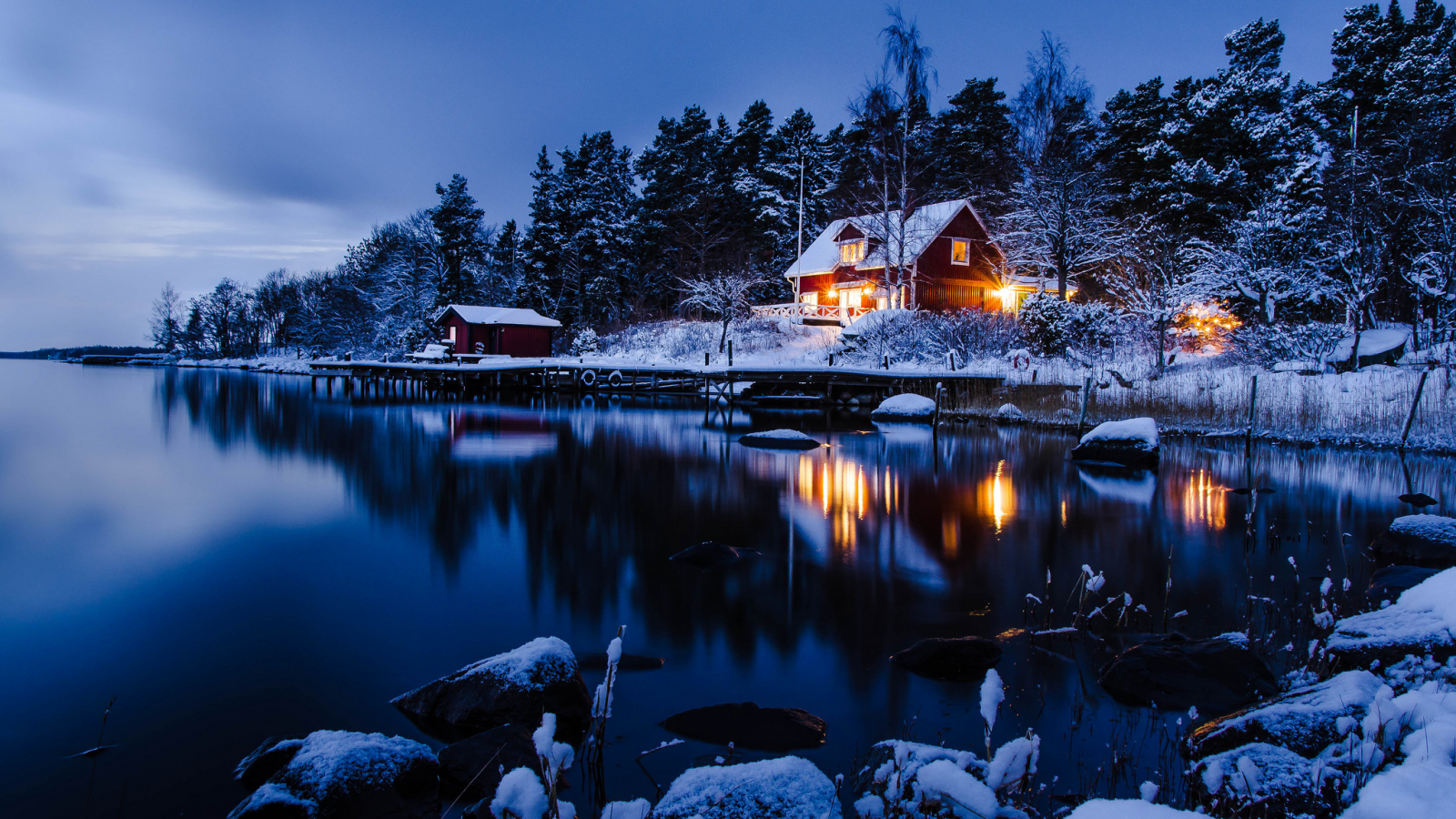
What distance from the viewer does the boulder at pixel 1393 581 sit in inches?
313

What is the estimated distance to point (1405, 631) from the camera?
5.36 metres

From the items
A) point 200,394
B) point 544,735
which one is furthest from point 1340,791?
point 200,394

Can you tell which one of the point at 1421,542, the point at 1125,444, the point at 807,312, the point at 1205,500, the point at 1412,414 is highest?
the point at 807,312

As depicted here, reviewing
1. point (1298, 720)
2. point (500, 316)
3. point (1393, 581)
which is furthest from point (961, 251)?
point (1298, 720)

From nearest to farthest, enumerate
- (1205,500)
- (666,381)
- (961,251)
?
(1205,500)
(666,381)
(961,251)

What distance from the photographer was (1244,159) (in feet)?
122

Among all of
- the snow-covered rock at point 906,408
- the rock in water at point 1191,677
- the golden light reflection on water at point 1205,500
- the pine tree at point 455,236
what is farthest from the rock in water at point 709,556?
the pine tree at point 455,236

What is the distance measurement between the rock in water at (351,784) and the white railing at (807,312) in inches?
1697

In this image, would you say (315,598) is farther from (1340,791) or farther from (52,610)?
(1340,791)

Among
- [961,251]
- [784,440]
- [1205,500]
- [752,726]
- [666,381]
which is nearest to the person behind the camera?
[752,726]

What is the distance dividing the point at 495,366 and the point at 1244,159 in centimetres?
3988

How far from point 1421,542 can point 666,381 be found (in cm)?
3816

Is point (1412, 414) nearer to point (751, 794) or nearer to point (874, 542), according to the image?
point (874, 542)

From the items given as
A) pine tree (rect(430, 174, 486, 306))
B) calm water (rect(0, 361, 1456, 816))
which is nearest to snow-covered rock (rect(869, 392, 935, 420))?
calm water (rect(0, 361, 1456, 816))
